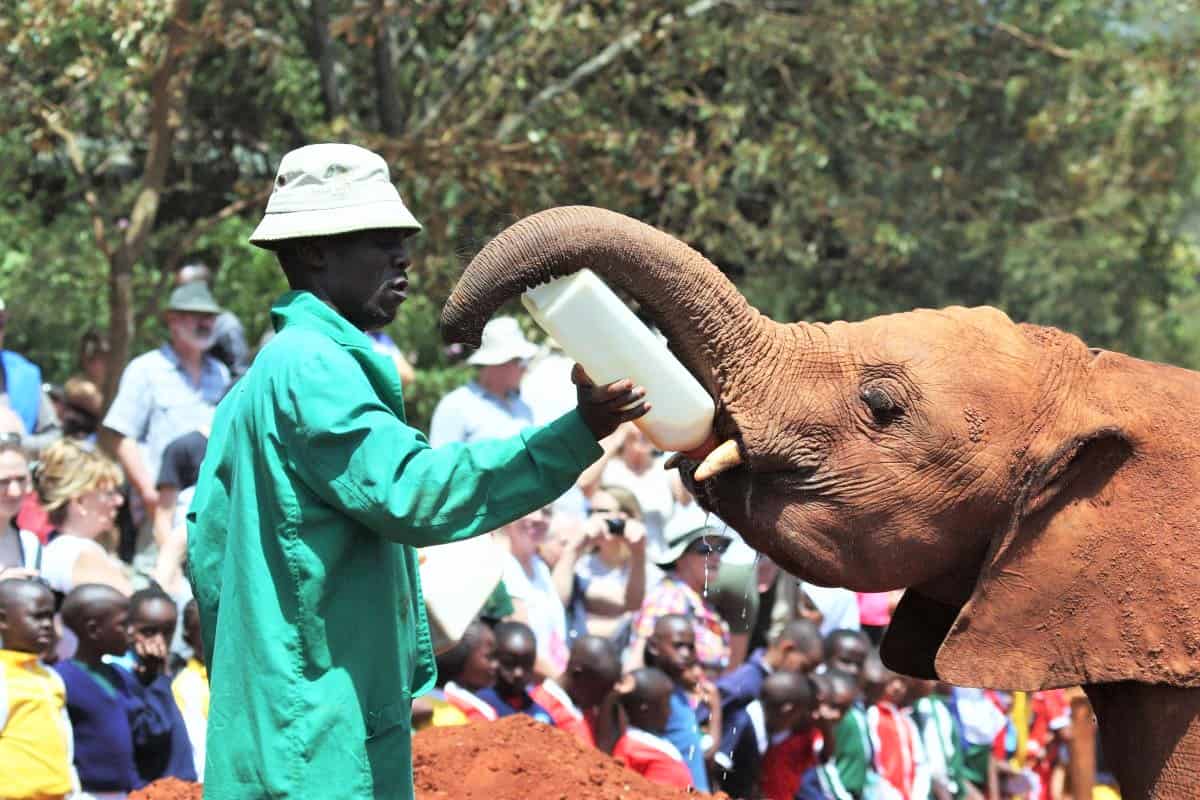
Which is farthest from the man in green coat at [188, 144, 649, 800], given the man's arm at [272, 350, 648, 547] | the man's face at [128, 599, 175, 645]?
the man's face at [128, 599, 175, 645]

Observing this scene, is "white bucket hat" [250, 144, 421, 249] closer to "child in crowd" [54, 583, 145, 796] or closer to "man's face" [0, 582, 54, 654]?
"man's face" [0, 582, 54, 654]

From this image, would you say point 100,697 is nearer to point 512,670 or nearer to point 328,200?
point 512,670

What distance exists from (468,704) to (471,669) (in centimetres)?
16

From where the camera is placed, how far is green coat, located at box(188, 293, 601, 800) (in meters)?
3.86

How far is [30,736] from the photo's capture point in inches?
246

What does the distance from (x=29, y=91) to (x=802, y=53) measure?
230 inches

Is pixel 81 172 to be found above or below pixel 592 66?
below

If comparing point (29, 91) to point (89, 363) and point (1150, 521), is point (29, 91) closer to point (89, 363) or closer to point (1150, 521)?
point (89, 363)

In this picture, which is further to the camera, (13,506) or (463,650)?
(463,650)

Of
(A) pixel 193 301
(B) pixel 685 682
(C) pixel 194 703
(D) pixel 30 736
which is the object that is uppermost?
(A) pixel 193 301

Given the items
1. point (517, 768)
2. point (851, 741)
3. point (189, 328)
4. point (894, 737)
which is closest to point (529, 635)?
point (851, 741)

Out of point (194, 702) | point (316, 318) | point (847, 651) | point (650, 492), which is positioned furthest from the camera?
point (650, 492)

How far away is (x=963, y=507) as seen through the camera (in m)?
4.54

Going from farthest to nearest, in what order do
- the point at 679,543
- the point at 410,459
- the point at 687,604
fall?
the point at 679,543 → the point at 687,604 → the point at 410,459
